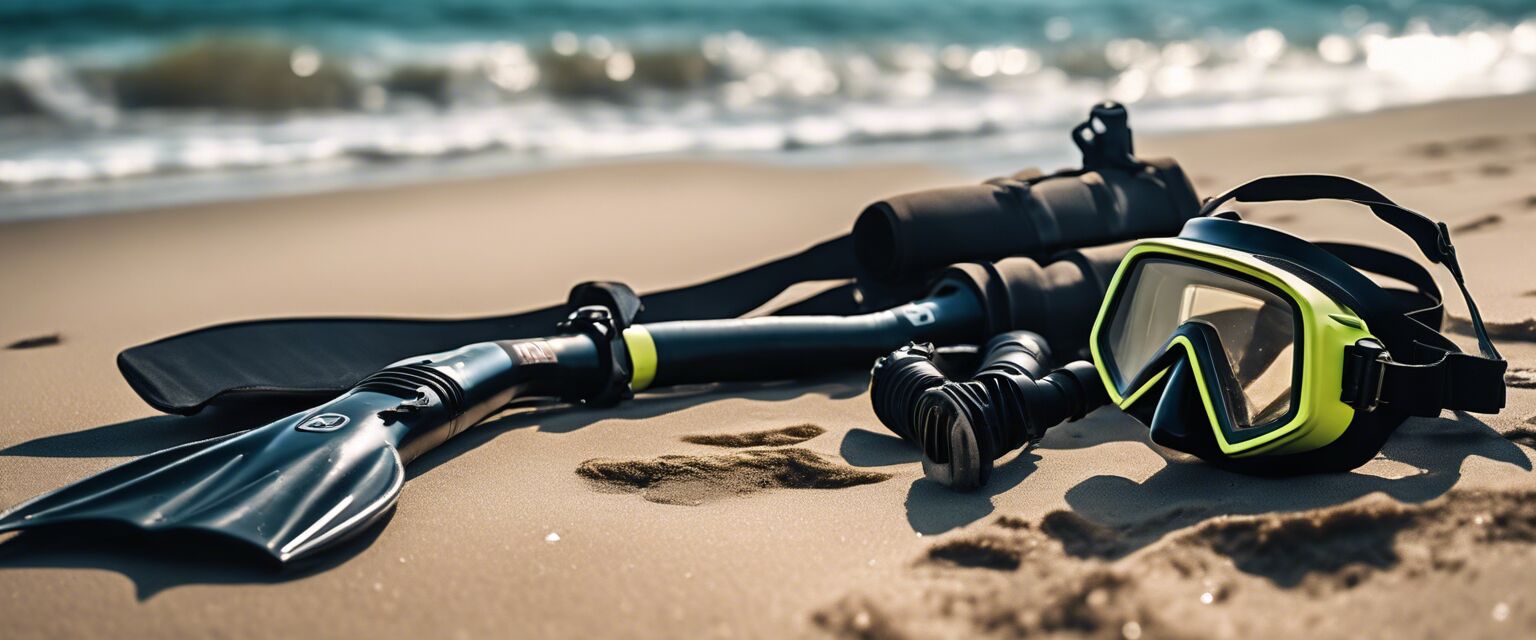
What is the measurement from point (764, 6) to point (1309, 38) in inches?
188

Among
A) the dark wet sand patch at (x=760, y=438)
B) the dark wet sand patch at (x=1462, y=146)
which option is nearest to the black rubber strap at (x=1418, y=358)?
the dark wet sand patch at (x=760, y=438)

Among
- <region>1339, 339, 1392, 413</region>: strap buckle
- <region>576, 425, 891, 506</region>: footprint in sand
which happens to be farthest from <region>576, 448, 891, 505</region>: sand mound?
<region>1339, 339, 1392, 413</region>: strap buckle

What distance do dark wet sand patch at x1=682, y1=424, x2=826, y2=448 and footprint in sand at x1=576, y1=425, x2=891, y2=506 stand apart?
96mm

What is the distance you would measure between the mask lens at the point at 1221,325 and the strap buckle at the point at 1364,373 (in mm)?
151

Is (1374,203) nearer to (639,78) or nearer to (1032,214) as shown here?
(1032,214)

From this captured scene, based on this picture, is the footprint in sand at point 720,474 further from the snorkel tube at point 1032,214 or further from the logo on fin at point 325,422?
the snorkel tube at point 1032,214

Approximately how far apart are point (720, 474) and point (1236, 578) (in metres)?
0.92

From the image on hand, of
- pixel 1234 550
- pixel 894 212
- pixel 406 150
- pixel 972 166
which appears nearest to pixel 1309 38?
pixel 972 166

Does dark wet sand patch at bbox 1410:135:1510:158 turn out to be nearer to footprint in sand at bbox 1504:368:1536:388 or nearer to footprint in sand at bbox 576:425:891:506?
footprint in sand at bbox 1504:368:1536:388

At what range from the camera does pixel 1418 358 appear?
2.18 metres

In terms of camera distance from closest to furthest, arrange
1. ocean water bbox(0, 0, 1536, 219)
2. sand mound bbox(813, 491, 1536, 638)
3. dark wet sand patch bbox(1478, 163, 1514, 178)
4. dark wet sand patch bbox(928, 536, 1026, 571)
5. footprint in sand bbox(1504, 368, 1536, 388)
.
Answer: sand mound bbox(813, 491, 1536, 638), dark wet sand patch bbox(928, 536, 1026, 571), footprint in sand bbox(1504, 368, 1536, 388), dark wet sand patch bbox(1478, 163, 1514, 178), ocean water bbox(0, 0, 1536, 219)

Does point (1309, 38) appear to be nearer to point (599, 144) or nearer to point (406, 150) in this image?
point (599, 144)

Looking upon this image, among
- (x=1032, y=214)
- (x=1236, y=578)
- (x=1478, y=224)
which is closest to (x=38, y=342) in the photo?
(x=1032, y=214)

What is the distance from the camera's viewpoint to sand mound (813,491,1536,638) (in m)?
1.69
